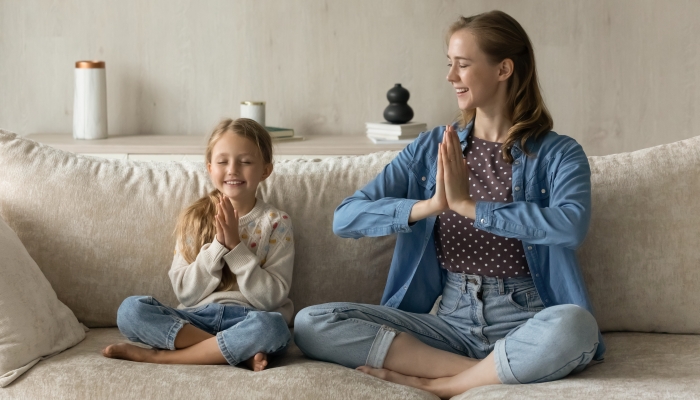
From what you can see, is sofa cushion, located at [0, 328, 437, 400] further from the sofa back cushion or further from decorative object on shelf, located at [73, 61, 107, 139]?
decorative object on shelf, located at [73, 61, 107, 139]

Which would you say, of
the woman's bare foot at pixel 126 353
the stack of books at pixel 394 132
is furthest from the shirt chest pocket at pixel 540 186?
the stack of books at pixel 394 132

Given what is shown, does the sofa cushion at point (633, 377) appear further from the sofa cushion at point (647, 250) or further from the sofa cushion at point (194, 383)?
the sofa cushion at point (194, 383)

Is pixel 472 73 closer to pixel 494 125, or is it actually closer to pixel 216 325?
pixel 494 125

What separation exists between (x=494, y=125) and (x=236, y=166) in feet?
2.18

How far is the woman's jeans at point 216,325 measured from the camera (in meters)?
1.80

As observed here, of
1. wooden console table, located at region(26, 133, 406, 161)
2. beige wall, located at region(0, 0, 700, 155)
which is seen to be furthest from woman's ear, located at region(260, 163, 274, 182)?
beige wall, located at region(0, 0, 700, 155)

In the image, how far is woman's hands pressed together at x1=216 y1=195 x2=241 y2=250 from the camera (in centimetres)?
199

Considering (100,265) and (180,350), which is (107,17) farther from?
(180,350)

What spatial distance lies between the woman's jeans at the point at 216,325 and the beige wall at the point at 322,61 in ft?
6.14

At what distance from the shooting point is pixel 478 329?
6.27 ft

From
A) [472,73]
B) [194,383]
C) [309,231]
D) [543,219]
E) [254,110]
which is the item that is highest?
[472,73]

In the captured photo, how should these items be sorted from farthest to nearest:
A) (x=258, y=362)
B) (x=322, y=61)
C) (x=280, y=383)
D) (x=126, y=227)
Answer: (x=322, y=61)
(x=126, y=227)
(x=258, y=362)
(x=280, y=383)

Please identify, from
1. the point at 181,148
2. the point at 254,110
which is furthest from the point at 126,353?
the point at 254,110

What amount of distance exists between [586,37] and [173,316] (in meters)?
2.42
